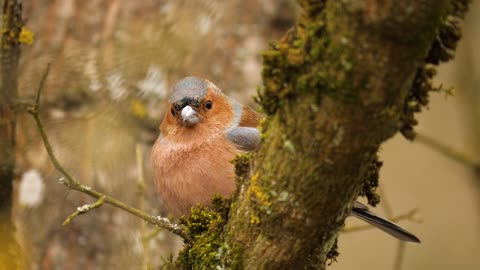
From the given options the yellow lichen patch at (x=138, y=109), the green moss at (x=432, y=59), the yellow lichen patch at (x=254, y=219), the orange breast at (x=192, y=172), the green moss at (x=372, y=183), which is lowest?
the yellow lichen patch at (x=254, y=219)

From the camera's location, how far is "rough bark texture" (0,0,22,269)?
13.4 feet

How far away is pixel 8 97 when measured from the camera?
4.12 metres

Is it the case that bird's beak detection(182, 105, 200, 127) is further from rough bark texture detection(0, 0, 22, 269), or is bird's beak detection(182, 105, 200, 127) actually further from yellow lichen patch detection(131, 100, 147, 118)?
rough bark texture detection(0, 0, 22, 269)

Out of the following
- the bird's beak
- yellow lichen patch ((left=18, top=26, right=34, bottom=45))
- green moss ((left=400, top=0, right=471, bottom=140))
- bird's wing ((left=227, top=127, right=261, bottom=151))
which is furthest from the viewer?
the bird's beak

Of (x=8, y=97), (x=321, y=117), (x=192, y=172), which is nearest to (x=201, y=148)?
(x=192, y=172)

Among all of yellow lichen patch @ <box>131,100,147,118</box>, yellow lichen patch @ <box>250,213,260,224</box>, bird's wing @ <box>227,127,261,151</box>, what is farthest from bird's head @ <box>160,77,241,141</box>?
yellow lichen patch @ <box>250,213,260,224</box>

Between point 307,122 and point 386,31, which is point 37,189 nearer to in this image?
point 307,122

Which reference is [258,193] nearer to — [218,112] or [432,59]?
[432,59]

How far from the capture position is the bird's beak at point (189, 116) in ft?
14.9

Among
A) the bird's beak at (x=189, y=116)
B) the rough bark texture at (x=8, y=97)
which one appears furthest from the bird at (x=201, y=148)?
the rough bark texture at (x=8, y=97)

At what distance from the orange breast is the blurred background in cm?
33

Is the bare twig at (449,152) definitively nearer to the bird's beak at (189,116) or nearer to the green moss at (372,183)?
the bird's beak at (189,116)

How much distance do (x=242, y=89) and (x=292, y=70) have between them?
387cm

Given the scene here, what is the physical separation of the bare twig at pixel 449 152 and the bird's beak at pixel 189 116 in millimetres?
2340
